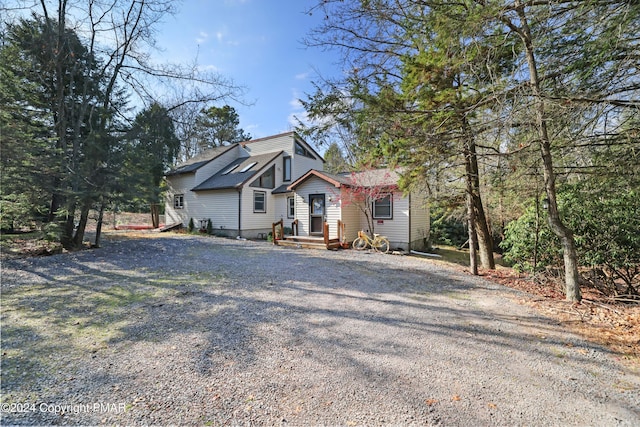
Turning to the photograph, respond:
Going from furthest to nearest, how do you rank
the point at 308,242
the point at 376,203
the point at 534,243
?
the point at 376,203
the point at 308,242
the point at 534,243

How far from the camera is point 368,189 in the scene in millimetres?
12484

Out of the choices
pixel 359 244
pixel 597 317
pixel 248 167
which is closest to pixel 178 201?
pixel 248 167

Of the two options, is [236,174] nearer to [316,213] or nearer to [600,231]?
[316,213]

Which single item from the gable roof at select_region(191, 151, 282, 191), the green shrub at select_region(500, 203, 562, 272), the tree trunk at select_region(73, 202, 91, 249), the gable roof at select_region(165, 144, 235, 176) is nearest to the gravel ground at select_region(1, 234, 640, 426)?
the green shrub at select_region(500, 203, 562, 272)

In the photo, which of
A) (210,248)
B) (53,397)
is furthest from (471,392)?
(210,248)

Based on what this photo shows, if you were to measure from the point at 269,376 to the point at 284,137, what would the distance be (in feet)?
55.9

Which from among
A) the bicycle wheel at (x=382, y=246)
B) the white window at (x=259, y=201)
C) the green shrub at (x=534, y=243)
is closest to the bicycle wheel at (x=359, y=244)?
the bicycle wheel at (x=382, y=246)

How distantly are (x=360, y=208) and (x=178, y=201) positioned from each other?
1339 cm

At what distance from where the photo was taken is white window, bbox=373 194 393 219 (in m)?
12.8

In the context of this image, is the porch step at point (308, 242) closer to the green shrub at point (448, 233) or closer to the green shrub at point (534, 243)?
the green shrub at point (534, 243)

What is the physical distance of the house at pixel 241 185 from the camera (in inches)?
628

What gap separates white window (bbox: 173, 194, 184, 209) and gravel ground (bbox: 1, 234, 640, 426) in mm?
13789

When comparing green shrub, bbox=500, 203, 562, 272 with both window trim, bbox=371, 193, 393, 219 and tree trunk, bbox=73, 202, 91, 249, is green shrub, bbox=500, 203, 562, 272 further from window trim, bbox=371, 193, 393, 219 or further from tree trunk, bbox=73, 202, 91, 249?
tree trunk, bbox=73, 202, 91, 249

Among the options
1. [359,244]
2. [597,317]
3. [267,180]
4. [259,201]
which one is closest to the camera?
[597,317]
